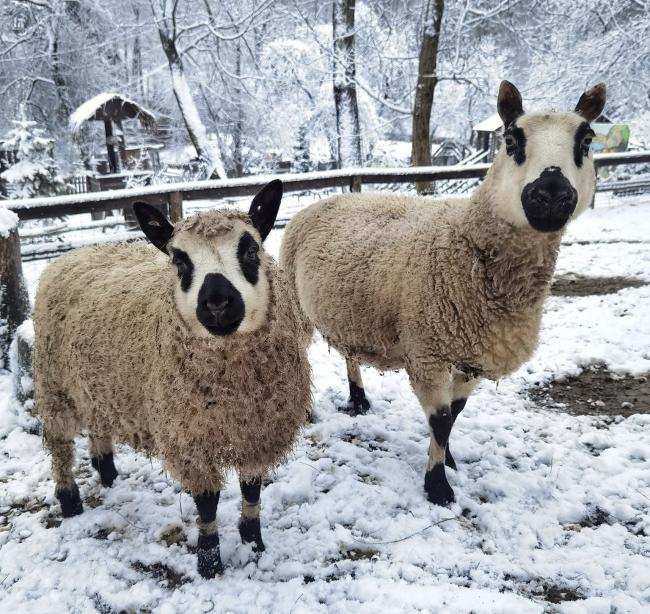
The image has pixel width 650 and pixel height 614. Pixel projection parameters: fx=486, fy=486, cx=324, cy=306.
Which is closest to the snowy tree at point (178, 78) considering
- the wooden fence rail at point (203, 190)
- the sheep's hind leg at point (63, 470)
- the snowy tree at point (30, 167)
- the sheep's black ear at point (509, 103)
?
the snowy tree at point (30, 167)

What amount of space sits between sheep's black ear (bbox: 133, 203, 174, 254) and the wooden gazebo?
13.1 meters

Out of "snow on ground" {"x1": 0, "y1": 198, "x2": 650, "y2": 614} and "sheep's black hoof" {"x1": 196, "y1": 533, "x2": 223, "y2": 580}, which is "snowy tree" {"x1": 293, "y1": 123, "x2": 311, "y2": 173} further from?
"sheep's black hoof" {"x1": 196, "y1": 533, "x2": 223, "y2": 580}

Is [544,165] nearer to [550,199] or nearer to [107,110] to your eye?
[550,199]

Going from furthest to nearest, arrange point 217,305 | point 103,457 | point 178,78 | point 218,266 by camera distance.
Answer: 1. point 178,78
2. point 103,457
3. point 218,266
4. point 217,305

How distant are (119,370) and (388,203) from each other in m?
2.36

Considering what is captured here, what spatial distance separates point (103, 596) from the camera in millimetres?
2309

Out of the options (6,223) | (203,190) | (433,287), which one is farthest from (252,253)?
(203,190)

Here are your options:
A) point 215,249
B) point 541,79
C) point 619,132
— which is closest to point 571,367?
point 215,249

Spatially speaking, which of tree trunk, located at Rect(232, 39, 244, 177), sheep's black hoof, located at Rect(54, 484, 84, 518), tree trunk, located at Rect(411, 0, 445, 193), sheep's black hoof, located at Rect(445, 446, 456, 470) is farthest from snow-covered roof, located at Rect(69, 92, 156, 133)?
sheep's black hoof, located at Rect(445, 446, 456, 470)

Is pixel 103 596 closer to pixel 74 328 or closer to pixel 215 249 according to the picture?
pixel 74 328

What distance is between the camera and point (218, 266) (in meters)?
2.00

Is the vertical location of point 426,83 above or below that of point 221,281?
above

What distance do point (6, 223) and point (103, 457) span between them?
2301 mm

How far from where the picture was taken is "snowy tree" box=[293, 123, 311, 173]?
794 inches
